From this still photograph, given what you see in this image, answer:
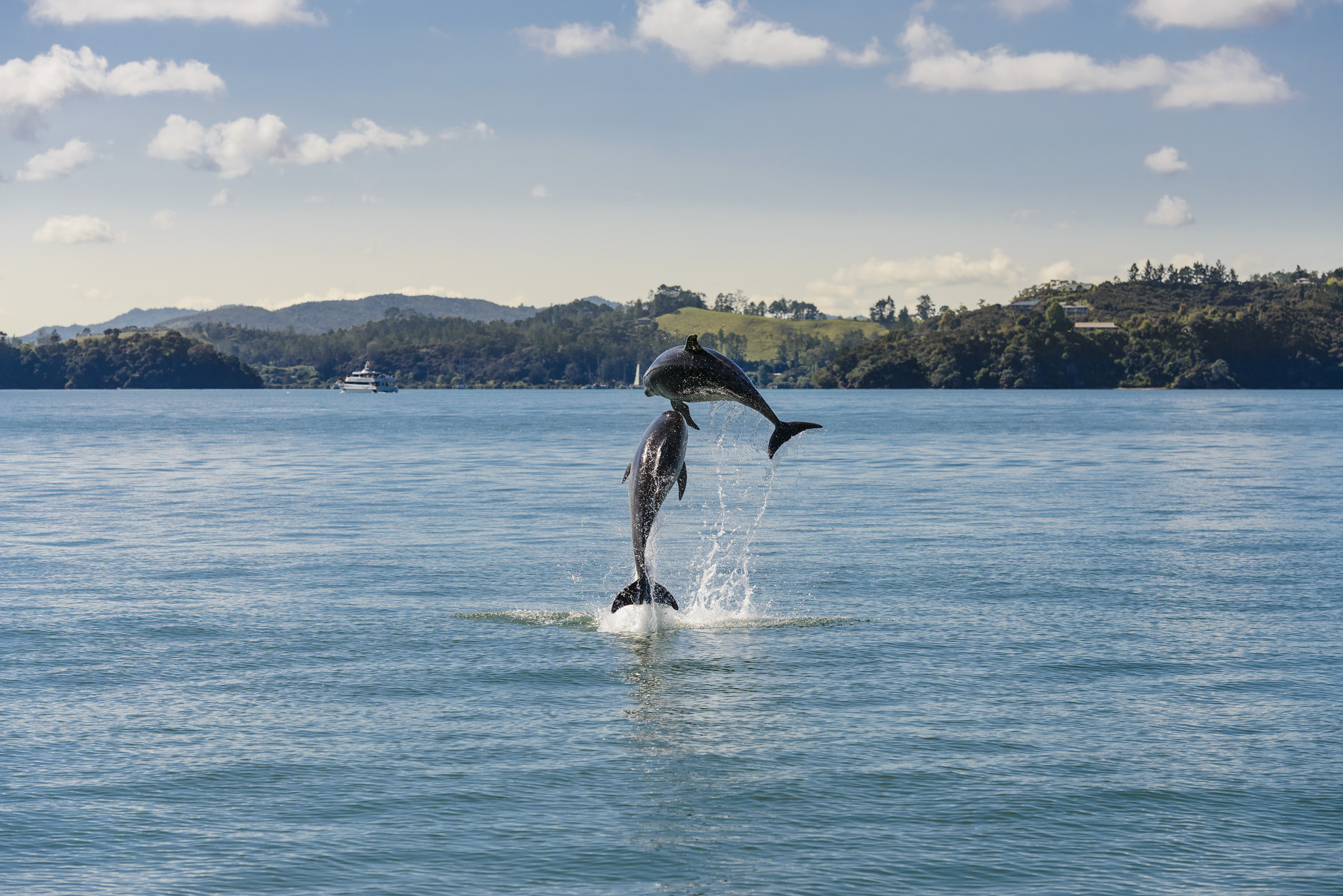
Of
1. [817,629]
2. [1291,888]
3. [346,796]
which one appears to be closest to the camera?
[1291,888]

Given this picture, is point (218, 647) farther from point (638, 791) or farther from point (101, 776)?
point (638, 791)

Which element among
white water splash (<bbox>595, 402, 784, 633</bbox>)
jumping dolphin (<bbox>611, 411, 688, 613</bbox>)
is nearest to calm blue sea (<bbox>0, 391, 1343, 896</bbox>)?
white water splash (<bbox>595, 402, 784, 633</bbox>)

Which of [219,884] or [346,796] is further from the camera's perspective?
[346,796]

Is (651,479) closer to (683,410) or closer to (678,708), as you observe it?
(683,410)

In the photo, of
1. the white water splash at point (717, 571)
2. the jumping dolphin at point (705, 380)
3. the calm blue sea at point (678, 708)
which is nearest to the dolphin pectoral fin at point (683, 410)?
the white water splash at point (717, 571)

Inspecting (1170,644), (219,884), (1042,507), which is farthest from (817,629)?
(1042,507)

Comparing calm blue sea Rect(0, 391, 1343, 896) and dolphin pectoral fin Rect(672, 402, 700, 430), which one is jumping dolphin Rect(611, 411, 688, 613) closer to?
dolphin pectoral fin Rect(672, 402, 700, 430)

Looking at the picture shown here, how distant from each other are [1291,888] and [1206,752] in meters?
4.97

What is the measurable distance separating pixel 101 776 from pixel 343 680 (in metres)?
6.14

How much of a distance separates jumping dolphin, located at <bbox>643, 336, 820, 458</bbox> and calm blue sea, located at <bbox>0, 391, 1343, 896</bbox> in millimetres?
5147

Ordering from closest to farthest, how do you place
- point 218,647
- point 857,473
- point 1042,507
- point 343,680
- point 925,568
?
point 343,680, point 218,647, point 925,568, point 1042,507, point 857,473

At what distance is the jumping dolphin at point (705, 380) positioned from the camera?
19266 mm

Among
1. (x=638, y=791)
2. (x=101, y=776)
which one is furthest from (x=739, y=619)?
(x=101, y=776)

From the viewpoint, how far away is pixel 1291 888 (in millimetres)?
15367
